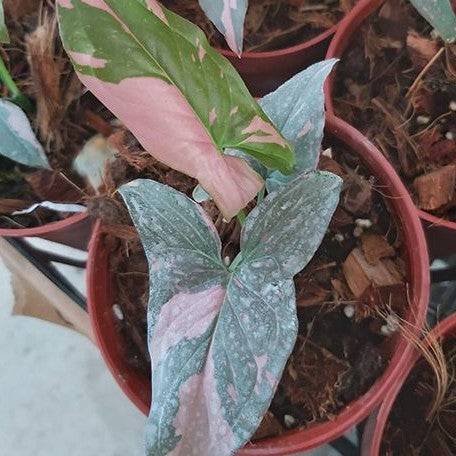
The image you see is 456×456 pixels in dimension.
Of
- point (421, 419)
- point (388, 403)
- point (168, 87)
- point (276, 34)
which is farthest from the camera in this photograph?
point (276, 34)

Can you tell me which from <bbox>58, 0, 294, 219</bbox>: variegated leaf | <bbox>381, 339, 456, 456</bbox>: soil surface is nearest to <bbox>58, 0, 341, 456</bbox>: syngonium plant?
<bbox>58, 0, 294, 219</bbox>: variegated leaf

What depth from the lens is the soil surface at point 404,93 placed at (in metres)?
0.87

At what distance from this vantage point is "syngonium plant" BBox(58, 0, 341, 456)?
45 cm

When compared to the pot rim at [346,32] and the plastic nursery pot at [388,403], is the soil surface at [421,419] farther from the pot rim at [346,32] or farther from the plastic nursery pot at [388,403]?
the pot rim at [346,32]

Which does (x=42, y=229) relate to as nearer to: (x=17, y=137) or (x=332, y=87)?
A: (x=17, y=137)

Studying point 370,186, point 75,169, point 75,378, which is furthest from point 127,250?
point 75,378

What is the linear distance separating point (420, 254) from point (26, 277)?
0.52 meters

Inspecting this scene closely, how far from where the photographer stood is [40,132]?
888 mm

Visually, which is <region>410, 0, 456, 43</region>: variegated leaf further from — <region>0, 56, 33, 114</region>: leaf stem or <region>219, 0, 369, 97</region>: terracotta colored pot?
<region>0, 56, 33, 114</region>: leaf stem

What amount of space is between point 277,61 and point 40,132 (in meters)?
0.32

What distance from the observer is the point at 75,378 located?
3.59 feet

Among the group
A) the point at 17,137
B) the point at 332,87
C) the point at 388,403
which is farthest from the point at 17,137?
the point at 388,403

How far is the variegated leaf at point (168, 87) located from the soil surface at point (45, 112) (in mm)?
397

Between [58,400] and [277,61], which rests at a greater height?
[277,61]
